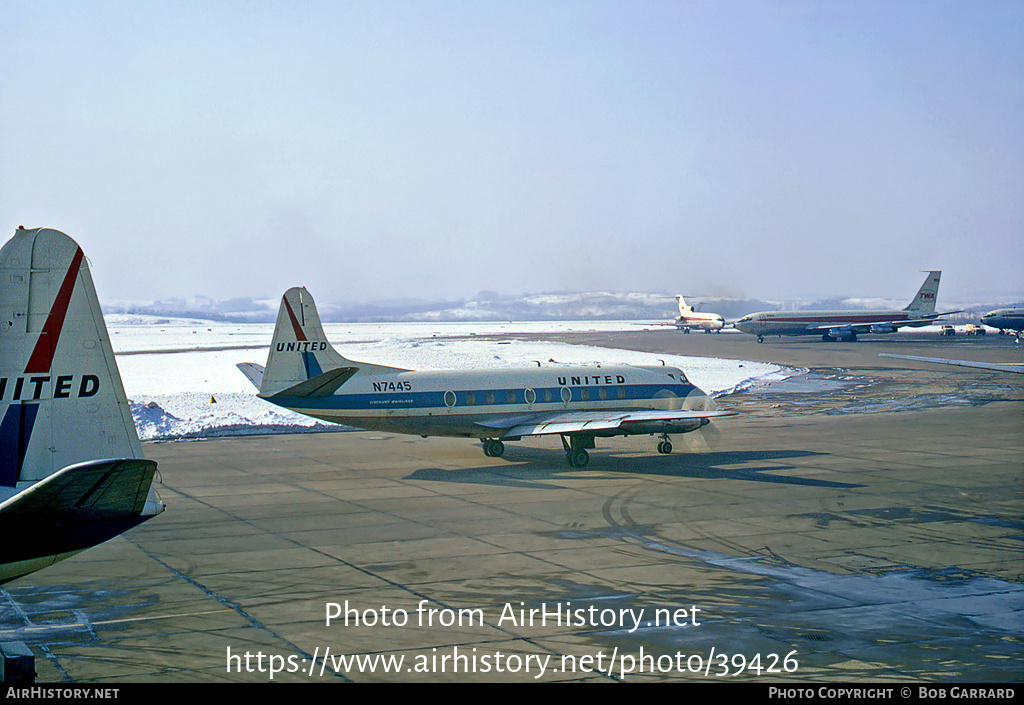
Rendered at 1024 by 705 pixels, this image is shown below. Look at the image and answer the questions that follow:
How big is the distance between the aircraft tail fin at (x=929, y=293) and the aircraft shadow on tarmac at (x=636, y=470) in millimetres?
111847

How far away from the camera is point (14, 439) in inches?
457

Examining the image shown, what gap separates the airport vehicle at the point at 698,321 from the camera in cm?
18312

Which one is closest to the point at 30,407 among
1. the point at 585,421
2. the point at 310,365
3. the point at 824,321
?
the point at 310,365

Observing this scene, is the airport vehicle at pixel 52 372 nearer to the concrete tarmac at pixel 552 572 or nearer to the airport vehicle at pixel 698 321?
the concrete tarmac at pixel 552 572

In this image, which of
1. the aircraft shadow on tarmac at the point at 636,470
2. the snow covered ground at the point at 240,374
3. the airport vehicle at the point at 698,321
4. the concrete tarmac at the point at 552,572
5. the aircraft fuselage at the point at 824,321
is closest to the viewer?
the concrete tarmac at the point at 552,572

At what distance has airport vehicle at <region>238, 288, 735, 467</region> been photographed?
3195 centimetres

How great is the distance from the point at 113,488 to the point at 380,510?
16.8m

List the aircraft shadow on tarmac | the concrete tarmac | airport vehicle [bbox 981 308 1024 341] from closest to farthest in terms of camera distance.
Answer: the concrete tarmac < the aircraft shadow on tarmac < airport vehicle [bbox 981 308 1024 341]

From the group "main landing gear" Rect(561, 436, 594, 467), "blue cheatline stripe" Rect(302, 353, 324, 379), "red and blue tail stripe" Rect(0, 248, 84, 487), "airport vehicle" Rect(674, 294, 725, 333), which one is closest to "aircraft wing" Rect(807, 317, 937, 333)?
"airport vehicle" Rect(674, 294, 725, 333)

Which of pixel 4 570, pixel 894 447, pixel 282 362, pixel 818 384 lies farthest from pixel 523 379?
pixel 818 384

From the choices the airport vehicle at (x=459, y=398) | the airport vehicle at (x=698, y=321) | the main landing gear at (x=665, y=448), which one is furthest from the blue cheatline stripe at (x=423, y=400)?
the airport vehicle at (x=698, y=321)

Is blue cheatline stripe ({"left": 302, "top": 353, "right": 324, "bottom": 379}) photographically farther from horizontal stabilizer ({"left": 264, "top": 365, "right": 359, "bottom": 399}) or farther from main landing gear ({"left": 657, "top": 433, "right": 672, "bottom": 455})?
main landing gear ({"left": 657, "top": 433, "right": 672, "bottom": 455})

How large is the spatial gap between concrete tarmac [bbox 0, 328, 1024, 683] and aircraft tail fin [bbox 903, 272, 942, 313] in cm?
10865

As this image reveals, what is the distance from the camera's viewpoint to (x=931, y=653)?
46.7ft
